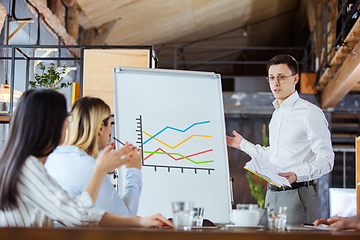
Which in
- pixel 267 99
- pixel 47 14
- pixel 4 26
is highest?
pixel 47 14

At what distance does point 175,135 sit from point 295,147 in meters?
0.69

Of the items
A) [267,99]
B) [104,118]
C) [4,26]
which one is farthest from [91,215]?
[267,99]

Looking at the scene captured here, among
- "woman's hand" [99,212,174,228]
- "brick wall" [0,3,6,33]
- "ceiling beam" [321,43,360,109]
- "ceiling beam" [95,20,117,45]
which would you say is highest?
"ceiling beam" [95,20,117,45]

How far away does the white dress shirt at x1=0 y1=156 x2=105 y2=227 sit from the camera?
1200 mm

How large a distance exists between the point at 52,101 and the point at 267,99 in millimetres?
5964

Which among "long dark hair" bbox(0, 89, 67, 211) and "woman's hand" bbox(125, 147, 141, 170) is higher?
"long dark hair" bbox(0, 89, 67, 211)

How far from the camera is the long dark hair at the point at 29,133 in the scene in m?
1.19

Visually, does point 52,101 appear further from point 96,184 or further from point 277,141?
point 277,141

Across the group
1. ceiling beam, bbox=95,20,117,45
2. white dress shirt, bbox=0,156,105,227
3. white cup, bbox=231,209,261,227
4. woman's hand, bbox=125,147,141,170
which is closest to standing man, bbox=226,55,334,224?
white cup, bbox=231,209,261,227

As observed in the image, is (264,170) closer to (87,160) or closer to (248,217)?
(248,217)

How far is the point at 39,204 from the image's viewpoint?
1.20m

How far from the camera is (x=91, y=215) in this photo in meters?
1.27

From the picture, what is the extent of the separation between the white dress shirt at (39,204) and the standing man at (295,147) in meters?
1.19

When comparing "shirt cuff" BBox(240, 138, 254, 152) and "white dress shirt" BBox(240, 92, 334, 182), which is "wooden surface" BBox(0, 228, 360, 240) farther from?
"shirt cuff" BBox(240, 138, 254, 152)
